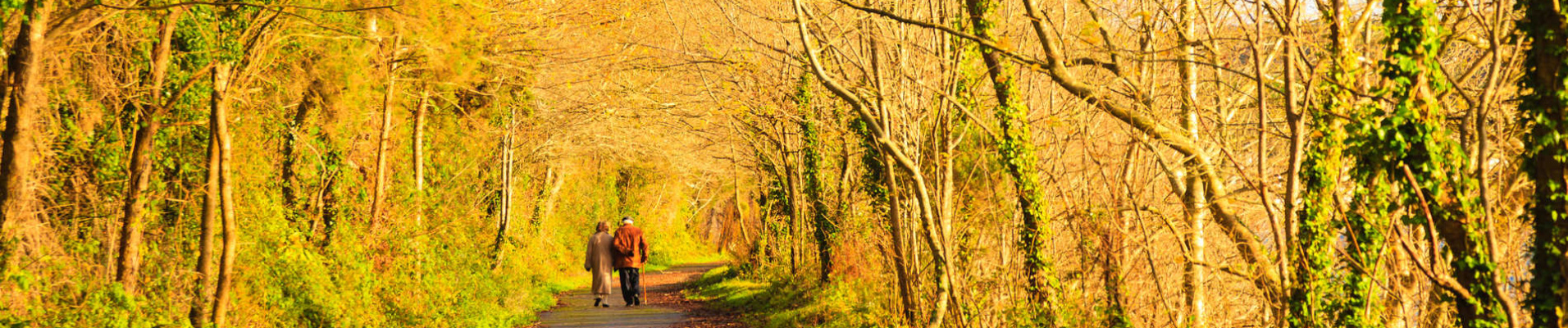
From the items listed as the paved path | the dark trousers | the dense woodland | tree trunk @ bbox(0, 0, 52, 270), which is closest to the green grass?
the dense woodland

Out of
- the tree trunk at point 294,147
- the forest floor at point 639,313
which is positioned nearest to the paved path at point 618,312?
the forest floor at point 639,313

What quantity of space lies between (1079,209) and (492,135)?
1370cm

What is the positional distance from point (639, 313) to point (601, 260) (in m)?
1.22

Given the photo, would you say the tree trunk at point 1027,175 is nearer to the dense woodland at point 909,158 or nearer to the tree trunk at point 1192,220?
the dense woodland at point 909,158

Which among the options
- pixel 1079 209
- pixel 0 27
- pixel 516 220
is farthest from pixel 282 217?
pixel 516 220

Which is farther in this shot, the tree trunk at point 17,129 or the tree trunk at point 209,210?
the tree trunk at point 209,210

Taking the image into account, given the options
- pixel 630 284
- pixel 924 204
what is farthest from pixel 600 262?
pixel 924 204

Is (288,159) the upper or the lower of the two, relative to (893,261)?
upper

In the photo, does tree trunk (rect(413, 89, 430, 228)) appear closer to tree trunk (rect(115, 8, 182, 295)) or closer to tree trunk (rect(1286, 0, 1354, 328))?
tree trunk (rect(115, 8, 182, 295))

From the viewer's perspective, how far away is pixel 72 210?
9.70m

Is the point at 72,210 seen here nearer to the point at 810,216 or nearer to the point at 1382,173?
the point at 1382,173

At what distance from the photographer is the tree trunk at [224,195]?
934 centimetres

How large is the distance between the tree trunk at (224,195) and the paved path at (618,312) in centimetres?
628

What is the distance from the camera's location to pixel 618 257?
1889cm
